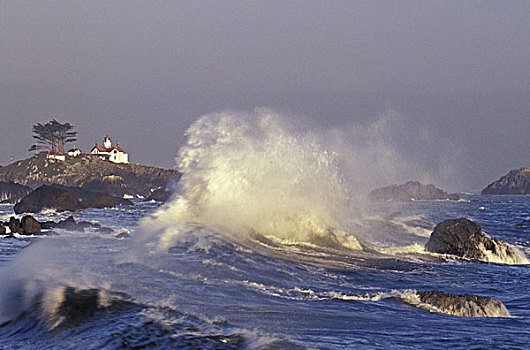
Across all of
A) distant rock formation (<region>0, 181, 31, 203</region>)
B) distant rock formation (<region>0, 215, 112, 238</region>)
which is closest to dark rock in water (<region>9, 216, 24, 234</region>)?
distant rock formation (<region>0, 215, 112, 238</region>)

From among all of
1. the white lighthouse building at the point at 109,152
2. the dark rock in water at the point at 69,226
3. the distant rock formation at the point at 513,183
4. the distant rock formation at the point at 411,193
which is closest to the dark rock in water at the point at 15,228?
the dark rock in water at the point at 69,226

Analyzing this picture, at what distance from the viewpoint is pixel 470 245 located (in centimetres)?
1428

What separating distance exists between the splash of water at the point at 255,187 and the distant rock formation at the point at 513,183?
14274 centimetres

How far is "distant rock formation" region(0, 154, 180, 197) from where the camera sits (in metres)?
99.1

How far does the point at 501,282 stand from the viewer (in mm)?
10352

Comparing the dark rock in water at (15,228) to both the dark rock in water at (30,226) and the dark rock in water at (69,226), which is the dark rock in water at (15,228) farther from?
the dark rock in water at (69,226)

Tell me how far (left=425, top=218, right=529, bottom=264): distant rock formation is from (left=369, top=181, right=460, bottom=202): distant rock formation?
76921 mm

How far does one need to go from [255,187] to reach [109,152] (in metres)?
126

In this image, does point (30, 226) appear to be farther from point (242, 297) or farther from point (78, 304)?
point (242, 297)

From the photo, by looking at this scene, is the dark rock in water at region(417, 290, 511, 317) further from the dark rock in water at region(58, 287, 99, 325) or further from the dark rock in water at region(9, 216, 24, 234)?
the dark rock in water at region(9, 216, 24, 234)

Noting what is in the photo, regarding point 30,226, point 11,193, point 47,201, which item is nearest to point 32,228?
point 30,226

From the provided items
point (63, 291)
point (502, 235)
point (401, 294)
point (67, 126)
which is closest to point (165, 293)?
point (63, 291)

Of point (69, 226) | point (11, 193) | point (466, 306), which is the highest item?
point (11, 193)

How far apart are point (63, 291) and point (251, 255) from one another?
194 inches
